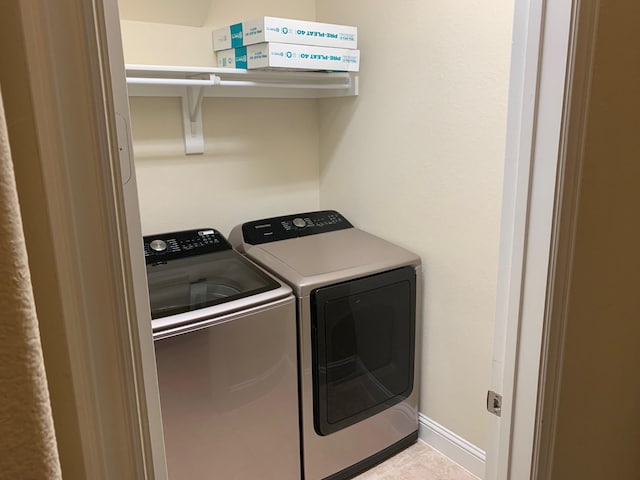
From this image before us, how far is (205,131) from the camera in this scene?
2.27 meters

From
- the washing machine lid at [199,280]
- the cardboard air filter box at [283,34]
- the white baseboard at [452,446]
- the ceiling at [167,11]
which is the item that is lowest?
the white baseboard at [452,446]

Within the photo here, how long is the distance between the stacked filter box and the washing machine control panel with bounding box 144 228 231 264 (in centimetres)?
73

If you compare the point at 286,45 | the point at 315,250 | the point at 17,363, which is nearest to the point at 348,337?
the point at 315,250

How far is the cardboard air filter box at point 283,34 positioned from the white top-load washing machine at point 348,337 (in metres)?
0.80

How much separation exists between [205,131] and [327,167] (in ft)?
2.17

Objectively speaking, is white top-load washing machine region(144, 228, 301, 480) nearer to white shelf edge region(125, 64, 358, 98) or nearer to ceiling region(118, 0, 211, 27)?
white shelf edge region(125, 64, 358, 98)

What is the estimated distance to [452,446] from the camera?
7.28 ft

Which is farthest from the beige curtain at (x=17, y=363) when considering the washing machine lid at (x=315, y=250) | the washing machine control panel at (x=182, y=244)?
the washing machine control panel at (x=182, y=244)

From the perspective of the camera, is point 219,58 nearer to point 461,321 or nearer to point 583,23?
point 461,321

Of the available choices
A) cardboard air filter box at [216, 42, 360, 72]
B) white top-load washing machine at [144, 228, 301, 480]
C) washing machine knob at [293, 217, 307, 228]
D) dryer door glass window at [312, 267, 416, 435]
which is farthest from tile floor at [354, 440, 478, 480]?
cardboard air filter box at [216, 42, 360, 72]

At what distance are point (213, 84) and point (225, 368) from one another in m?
1.06

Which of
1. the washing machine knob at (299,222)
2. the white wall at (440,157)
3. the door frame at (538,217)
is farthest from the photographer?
the washing machine knob at (299,222)

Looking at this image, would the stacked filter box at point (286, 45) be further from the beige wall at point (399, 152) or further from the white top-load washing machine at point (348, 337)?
the white top-load washing machine at point (348, 337)

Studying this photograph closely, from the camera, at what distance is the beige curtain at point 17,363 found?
34 cm
